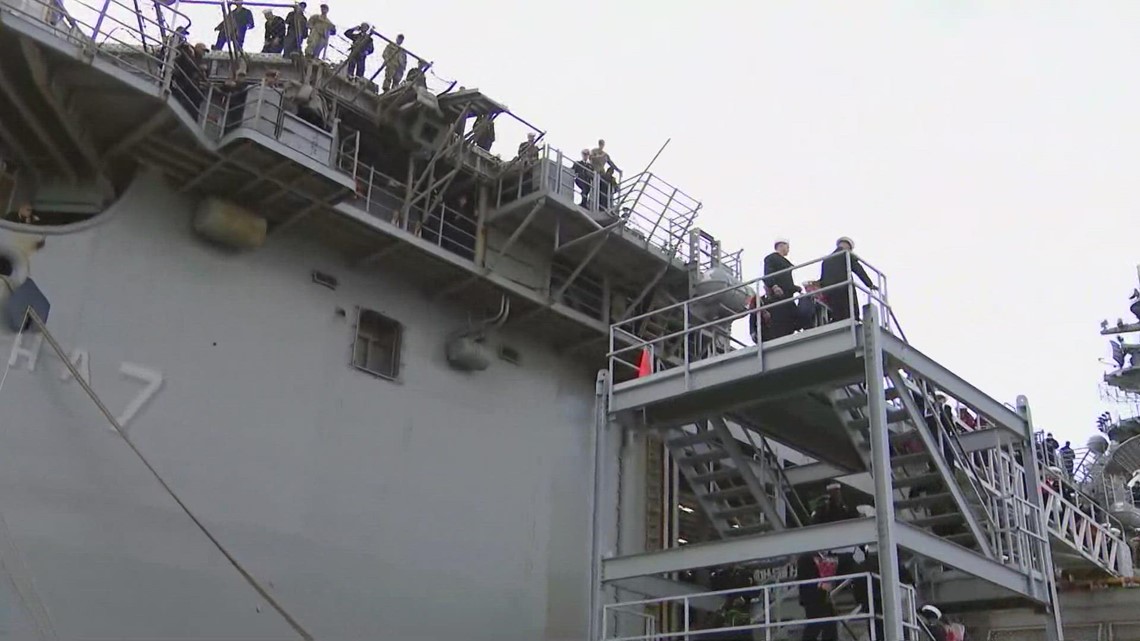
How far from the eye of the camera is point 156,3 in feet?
45.6

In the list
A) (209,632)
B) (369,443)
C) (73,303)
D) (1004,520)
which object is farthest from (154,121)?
(1004,520)

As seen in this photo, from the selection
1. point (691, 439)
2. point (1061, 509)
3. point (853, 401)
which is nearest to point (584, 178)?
point (691, 439)

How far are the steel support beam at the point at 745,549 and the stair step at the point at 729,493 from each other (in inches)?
102

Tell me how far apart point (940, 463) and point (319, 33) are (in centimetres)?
1193

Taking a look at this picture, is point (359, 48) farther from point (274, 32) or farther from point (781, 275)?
point (781, 275)

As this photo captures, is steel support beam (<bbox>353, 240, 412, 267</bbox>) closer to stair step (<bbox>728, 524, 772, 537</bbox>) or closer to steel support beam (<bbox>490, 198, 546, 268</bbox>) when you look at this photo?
steel support beam (<bbox>490, 198, 546, 268</bbox>)

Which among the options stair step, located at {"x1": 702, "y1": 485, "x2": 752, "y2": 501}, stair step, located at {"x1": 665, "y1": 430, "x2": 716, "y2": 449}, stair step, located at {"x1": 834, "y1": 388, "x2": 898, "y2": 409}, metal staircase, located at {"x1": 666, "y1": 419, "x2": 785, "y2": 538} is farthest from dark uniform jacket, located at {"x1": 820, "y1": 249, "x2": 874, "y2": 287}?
stair step, located at {"x1": 702, "y1": 485, "x2": 752, "y2": 501}

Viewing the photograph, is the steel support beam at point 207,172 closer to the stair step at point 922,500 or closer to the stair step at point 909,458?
the stair step at point 909,458

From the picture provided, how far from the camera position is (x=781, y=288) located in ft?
47.1

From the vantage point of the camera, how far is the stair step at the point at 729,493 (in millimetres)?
15953

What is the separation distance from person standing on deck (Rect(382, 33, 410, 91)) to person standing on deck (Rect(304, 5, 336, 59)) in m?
0.99

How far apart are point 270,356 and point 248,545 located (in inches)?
113

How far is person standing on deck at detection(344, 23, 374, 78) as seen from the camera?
1748 centimetres

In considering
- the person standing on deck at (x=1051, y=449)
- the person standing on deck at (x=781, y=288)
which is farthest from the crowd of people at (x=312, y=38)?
the person standing on deck at (x=1051, y=449)
